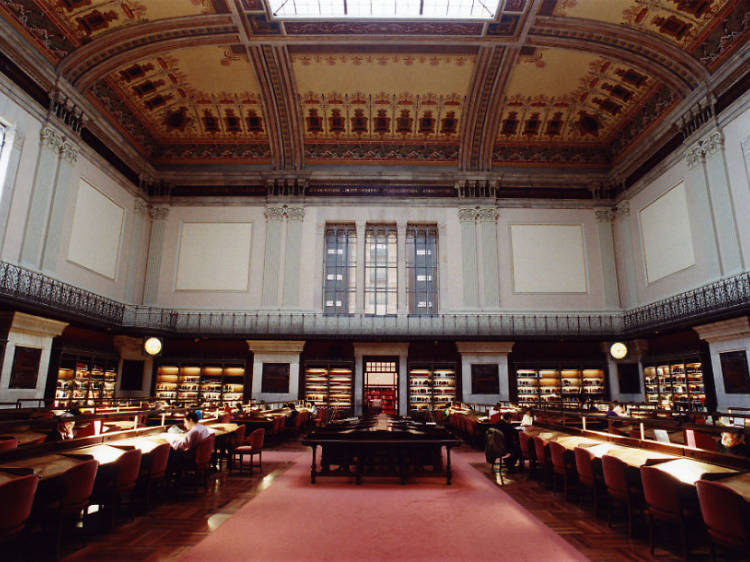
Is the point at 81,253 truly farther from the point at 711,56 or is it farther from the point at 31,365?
the point at 711,56

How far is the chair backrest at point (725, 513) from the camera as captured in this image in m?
2.76

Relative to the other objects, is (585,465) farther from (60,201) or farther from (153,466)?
(60,201)

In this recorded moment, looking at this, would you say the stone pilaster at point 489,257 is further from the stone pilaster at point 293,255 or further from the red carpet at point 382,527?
the red carpet at point 382,527

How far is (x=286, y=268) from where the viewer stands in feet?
55.0

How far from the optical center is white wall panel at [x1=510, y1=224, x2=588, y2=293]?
1664 centimetres

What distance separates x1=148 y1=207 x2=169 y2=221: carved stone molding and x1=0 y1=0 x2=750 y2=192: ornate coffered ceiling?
1.34 metres

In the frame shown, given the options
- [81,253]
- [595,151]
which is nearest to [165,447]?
[81,253]

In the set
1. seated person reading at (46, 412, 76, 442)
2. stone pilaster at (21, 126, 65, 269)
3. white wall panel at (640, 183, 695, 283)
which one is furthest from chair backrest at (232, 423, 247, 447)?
white wall panel at (640, 183, 695, 283)

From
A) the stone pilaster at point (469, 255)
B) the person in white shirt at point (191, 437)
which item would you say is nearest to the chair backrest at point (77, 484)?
the person in white shirt at point (191, 437)

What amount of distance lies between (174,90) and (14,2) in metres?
5.35

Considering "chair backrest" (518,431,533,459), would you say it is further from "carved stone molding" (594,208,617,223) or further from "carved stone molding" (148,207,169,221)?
"carved stone molding" (148,207,169,221)

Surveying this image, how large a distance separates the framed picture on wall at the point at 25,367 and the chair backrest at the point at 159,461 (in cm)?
818

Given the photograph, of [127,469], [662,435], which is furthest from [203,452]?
[662,435]

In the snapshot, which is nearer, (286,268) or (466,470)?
(466,470)
